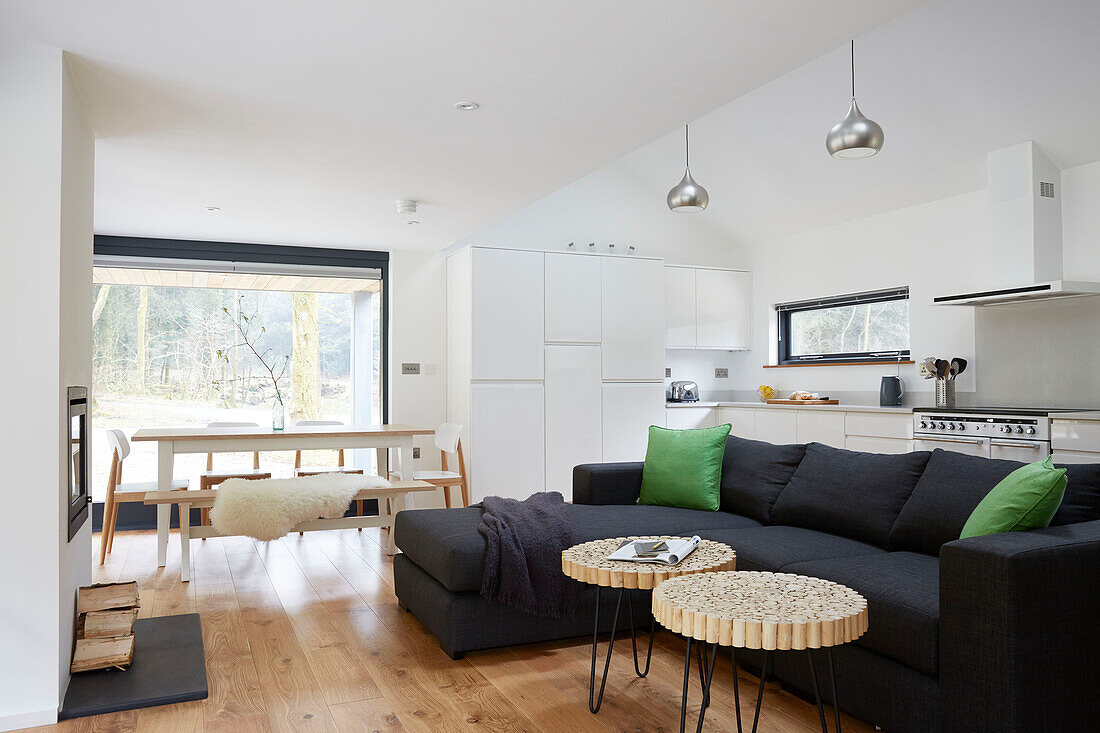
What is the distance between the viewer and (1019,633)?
2111mm

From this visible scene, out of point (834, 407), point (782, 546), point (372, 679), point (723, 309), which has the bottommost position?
point (372, 679)

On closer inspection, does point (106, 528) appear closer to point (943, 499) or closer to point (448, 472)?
point (448, 472)

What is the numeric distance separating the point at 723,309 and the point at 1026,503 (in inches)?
209

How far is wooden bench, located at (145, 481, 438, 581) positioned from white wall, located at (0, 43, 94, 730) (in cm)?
184

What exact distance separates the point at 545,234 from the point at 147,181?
3583 millimetres

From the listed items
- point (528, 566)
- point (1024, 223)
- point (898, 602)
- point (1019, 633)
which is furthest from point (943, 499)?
point (1024, 223)

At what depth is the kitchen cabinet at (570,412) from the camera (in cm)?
657

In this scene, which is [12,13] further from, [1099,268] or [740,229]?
[740,229]

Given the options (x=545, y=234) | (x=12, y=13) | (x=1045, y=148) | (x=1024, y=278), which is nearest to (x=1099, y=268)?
(x=1024, y=278)

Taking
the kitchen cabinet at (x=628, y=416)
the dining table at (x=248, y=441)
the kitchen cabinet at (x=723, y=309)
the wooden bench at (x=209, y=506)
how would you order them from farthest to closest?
the kitchen cabinet at (x=723, y=309)
the kitchen cabinet at (x=628, y=416)
the dining table at (x=248, y=441)
the wooden bench at (x=209, y=506)

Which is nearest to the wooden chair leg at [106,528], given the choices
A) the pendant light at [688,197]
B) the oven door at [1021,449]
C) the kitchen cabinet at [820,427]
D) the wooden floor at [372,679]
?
the wooden floor at [372,679]

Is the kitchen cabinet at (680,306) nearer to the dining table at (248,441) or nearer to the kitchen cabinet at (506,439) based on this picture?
the kitchen cabinet at (506,439)

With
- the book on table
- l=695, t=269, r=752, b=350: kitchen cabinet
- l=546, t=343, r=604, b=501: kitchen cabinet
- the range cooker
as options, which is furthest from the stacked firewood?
l=695, t=269, r=752, b=350: kitchen cabinet

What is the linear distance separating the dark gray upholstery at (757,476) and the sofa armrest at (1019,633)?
157cm
